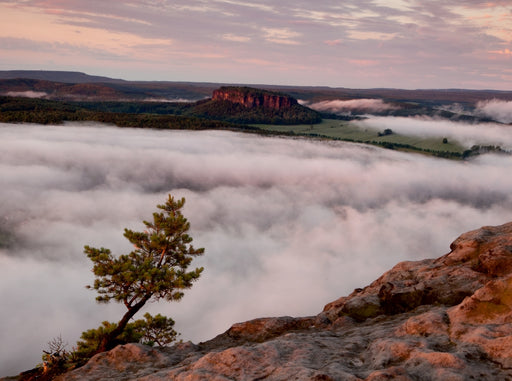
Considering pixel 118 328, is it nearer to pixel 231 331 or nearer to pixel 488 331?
pixel 231 331

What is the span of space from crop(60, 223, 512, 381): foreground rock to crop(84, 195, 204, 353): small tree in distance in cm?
764

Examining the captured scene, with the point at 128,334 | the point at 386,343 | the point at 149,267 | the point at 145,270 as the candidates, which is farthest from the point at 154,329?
the point at 386,343

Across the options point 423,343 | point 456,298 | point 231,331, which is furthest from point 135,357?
point 456,298

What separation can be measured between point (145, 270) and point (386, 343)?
22.2 m

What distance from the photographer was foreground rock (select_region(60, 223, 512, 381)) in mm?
14828

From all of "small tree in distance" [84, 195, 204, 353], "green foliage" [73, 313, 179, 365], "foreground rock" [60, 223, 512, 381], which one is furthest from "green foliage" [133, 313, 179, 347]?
"foreground rock" [60, 223, 512, 381]

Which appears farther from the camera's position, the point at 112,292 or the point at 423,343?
the point at 112,292

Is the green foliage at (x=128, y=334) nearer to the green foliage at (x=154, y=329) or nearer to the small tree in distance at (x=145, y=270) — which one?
the green foliage at (x=154, y=329)

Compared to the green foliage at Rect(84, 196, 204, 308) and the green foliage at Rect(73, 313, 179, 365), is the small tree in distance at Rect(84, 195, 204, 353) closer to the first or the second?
the green foliage at Rect(84, 196, 204, 308)

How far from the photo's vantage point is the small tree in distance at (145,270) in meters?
31.5

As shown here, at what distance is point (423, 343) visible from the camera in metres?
16.7

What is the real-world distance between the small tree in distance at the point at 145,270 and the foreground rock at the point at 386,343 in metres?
7.64

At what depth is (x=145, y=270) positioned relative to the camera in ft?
107

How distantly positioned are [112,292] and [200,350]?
12474 mm
